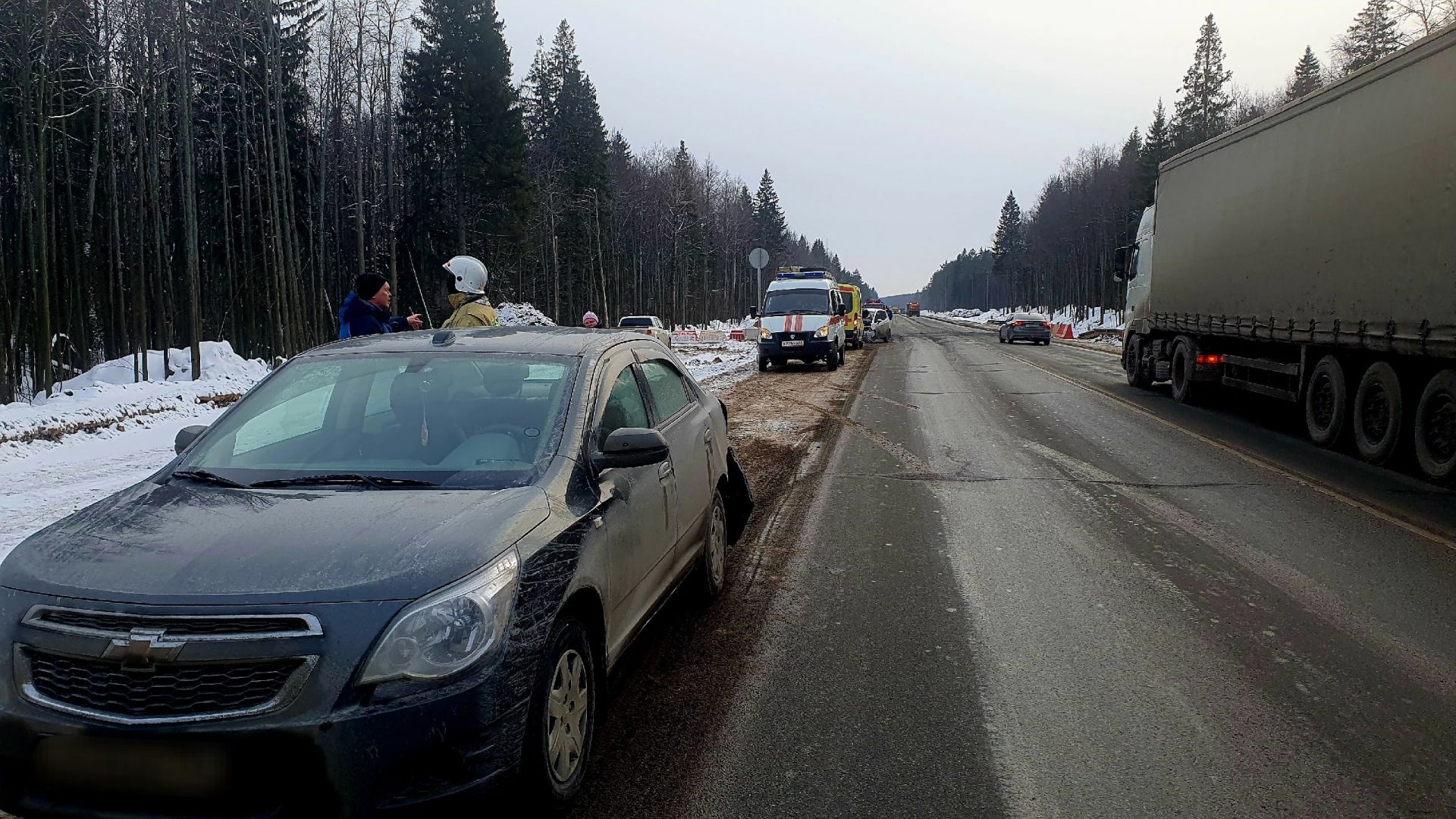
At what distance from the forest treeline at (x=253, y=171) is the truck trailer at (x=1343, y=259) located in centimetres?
2085

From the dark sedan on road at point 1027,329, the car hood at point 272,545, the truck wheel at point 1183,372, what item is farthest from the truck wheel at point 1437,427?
the dark sedan on road at point 1027,329

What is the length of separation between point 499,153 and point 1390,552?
40579 mm

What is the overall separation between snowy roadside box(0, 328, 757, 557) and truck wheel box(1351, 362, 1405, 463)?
1132cm

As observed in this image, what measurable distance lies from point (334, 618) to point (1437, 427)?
32.8ft

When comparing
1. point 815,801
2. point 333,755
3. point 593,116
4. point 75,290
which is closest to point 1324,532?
point 815,801

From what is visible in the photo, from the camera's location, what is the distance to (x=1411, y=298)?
27.9ft

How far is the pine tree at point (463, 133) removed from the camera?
41094 mm

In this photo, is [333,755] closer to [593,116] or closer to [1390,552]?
[1390,552]

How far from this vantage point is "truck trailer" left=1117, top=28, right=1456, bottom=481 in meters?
8.27

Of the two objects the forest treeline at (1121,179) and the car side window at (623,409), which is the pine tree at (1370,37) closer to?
the forest treeline at (1121,179)

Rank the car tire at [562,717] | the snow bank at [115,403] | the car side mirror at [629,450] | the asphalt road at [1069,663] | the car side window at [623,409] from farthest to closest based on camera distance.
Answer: the snow bank at [115,403] < the car side window at [623,409] < the car side mirror at [629,450] < the asphalt road at [1069,663] < the car tire at [562,717]

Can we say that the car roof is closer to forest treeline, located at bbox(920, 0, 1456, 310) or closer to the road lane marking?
the road lane marking

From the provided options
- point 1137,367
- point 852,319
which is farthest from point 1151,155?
point 1137,367

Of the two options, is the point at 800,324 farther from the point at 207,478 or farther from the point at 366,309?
the point at 207,478
